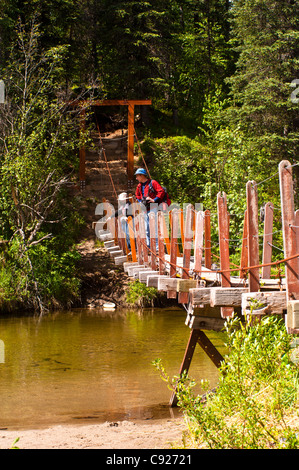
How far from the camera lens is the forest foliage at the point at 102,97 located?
50.0 ft

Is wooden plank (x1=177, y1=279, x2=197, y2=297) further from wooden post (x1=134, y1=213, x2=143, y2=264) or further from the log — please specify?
wooden post (x1=134, y1=213, x2=143, y2=264)

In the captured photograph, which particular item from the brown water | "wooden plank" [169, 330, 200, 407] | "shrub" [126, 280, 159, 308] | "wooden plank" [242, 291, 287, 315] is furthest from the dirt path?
"shrub" [126, 280, 159, 308]

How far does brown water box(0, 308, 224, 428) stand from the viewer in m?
7.48

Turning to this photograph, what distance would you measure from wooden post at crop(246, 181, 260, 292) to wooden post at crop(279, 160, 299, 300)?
25.1 inches

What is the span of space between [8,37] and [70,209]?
4.90m

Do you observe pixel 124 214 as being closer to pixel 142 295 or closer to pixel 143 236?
pixel 143 236

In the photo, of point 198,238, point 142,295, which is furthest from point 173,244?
point 142,295

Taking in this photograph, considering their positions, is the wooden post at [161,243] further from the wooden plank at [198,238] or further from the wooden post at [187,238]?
the wooden plank at [198,238]

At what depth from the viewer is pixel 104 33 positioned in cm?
2048

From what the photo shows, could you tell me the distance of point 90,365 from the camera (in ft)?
33.1

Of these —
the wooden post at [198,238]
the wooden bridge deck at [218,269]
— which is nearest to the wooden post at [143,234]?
the wooden bridge deck at [218,269]

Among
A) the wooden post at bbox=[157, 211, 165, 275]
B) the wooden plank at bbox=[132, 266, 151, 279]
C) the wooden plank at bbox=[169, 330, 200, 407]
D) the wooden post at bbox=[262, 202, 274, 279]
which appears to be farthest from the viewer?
the wooden plank at bbox=[132, 266, 151, 279]

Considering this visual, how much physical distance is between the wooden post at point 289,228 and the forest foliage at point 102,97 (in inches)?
422

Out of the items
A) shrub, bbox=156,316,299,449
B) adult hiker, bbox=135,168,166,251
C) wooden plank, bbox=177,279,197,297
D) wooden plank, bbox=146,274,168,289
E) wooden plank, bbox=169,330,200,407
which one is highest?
adult hiker, bbox=135,168,166,251
